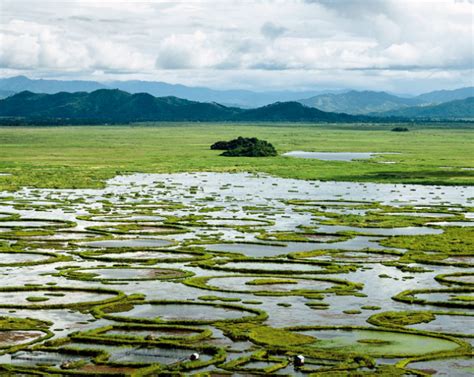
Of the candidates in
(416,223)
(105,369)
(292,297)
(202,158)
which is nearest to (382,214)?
(416,223)

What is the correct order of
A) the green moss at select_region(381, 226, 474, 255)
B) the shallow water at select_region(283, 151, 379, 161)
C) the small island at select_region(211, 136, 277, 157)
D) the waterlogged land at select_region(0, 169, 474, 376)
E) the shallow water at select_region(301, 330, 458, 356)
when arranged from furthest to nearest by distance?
the small island at select_region(211, 136, 277, 157) → the shallow water at select_region(283, 151, 379, 161) → the green moss at select_region(381, 226, 474, 255) → the shallow water at select_region(301, 330, 458, 356) → the waterlogged land at select_region(0, 169, 474, 376)

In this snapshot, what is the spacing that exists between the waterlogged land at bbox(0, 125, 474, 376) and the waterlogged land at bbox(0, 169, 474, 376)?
0.32 ft

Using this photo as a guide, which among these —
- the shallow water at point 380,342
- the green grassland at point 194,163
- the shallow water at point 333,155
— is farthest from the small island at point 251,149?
the shallow water at point 380,342

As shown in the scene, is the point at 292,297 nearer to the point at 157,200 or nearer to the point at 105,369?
the point at 105,369

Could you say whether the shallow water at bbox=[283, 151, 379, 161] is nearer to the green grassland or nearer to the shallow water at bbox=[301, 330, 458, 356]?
the green grassland

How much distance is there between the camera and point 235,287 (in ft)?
137

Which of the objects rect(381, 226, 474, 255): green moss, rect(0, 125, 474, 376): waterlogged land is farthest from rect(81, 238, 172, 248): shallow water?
rect(381, 226, 474, 255): green moss

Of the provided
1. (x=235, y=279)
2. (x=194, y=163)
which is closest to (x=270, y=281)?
(x=235, y=279)

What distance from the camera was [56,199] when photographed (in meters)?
78.9

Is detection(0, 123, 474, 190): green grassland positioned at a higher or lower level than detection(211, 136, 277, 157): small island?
lower

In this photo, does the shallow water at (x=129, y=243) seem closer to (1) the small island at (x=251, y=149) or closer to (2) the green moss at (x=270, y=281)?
(2) the green moss at (x=270, y=281)

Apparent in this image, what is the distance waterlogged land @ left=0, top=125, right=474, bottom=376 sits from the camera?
30391 mm

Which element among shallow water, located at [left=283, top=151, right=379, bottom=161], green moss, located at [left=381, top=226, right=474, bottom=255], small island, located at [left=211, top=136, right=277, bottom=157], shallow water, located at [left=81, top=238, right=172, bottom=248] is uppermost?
small island, located at [left=211, top=136, right=277, bottom=157]

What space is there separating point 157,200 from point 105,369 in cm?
5014
